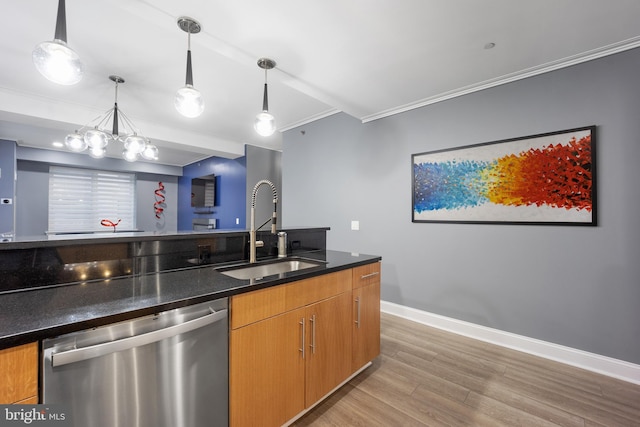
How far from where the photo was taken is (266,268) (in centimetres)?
198

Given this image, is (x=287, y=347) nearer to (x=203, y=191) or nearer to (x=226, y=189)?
(x=226, y=189)

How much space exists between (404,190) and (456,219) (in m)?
0.65

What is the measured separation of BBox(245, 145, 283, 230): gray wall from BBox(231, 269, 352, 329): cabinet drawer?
3486mm

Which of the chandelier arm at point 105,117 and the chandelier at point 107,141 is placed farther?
the chandelier arm at point 105,117

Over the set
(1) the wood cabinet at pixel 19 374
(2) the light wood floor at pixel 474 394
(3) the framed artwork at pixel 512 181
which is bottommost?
(2) the light wood floor at pixel 474 394

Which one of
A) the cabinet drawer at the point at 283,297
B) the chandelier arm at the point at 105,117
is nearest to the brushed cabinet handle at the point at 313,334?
the cabinet drawer at the point at 283,297

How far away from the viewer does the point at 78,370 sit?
34.2 inches

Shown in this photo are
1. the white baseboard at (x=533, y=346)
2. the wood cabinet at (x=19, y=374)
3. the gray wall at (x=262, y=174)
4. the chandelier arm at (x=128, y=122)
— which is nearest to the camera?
the wood cabinet at (x=19, y=374)

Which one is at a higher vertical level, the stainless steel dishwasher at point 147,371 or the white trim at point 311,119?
the white trim at point 311,119

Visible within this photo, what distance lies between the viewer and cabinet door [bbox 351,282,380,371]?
189 cm

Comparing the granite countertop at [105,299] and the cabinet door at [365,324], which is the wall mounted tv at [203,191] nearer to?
the granite countertop at [105,299]

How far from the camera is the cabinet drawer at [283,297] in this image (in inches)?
49.3

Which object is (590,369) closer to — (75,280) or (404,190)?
(404,190)

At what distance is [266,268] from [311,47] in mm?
1740
